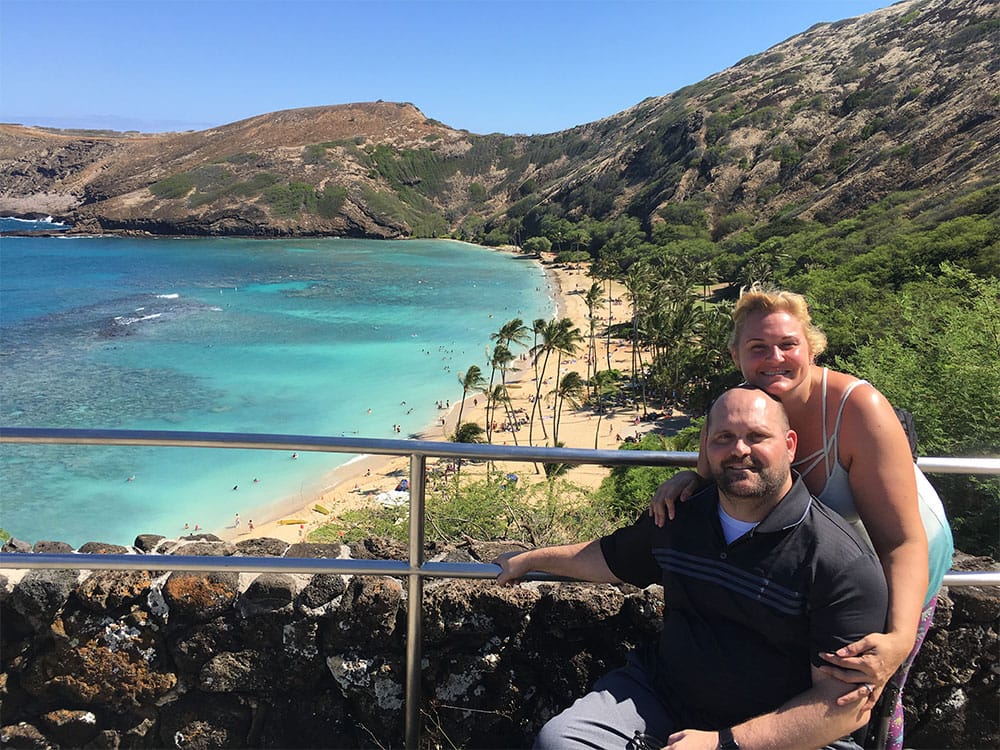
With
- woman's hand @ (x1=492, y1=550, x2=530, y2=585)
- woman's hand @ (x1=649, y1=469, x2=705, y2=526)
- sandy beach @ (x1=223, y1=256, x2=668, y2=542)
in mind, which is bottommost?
sandy beach @ (x1=223, y1=256, x2=668, y2=542)

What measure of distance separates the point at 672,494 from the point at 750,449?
12.1 inches

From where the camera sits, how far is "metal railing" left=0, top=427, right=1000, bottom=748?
214cm

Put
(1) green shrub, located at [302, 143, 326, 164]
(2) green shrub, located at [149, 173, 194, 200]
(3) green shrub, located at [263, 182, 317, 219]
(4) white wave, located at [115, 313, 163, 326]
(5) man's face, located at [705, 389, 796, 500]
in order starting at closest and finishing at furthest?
(5) man's face, located at [705, 389, 796, 500]
(4) white wave, located at [115, 313, 163, 326]
(3) green shrub, located at [263, 182, 317, 219]
(2) green shrub, located at [149, 173, 194, 200]
(1) green shrub, located at [302, 143, 326, 164]

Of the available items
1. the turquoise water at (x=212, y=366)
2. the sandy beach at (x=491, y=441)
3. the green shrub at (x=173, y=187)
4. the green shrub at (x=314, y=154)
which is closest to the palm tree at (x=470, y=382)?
the sandy beach at (x=491, y=441)

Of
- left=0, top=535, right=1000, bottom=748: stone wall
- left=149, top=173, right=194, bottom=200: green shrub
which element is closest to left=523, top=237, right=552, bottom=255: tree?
left=149, top=173, right=194, bottom=200: green shrub

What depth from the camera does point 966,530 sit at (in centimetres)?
580

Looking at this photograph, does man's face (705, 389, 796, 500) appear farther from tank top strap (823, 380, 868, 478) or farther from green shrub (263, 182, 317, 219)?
green shrub (263, 182, 317, 219)

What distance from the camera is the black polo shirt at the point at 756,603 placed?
1674mm

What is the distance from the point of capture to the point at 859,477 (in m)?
1.81

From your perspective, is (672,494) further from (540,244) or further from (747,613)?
(540,244)

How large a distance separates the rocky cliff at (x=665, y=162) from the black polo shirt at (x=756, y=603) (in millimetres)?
52123

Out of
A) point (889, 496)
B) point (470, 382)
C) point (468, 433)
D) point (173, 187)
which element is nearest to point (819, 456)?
point (889, 496)

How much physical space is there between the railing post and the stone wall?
0.21 ft

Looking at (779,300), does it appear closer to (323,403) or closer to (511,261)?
(323,403)
